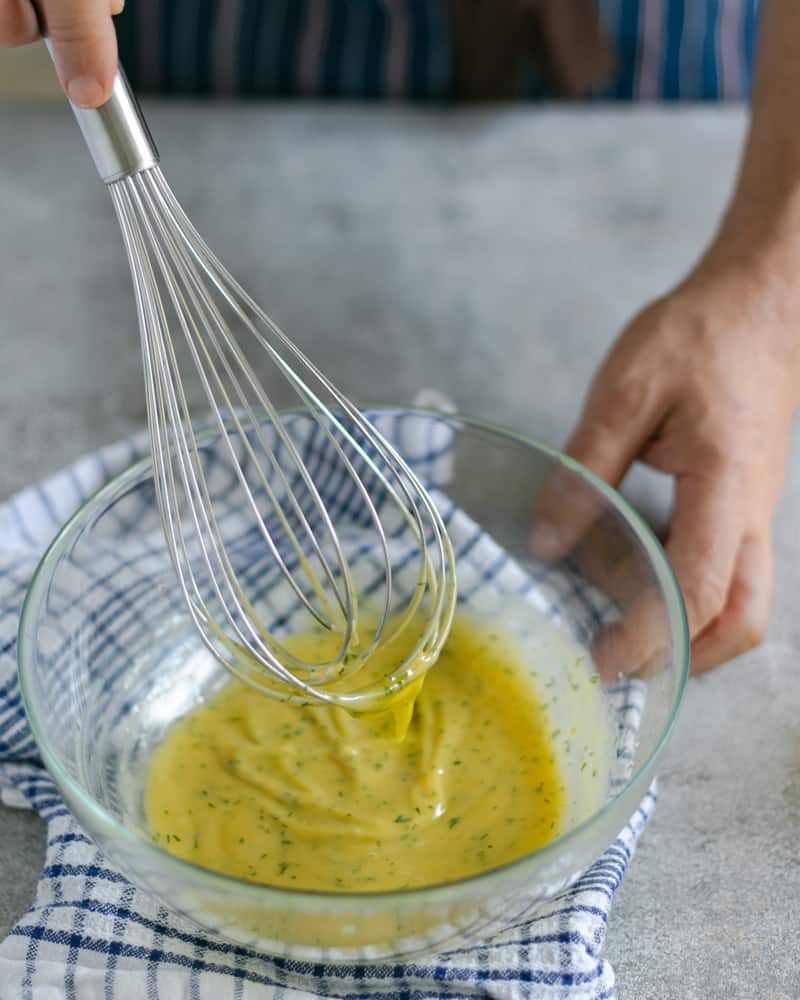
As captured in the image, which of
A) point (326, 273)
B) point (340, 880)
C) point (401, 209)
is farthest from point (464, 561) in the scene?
point (401, 209)

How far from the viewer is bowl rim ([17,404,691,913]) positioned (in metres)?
0.53

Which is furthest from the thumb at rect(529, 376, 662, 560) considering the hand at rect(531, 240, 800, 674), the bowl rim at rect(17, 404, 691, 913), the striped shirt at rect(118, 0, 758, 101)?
the striped shirt at rect(118, 0, 758, 101)

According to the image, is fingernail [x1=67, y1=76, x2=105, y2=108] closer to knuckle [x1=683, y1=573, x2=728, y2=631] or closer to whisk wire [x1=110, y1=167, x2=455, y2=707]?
whisk wire [x1=110, y1=167, x2=455, y2=707]

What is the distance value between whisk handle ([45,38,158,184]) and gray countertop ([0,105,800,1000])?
38 cm

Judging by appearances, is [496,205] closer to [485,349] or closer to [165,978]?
[485,349]

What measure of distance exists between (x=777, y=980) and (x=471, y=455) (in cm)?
36

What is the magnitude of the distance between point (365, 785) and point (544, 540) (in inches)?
8.1

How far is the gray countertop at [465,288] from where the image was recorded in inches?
28.0

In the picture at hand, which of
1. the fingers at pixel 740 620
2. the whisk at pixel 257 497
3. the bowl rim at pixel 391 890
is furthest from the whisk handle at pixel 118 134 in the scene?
the fingers at pixel 740 620

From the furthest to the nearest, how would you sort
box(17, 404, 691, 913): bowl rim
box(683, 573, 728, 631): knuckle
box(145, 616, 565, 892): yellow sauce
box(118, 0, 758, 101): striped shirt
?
box(118, 0, 758, 101): striped shirt → box(683, 573, 728, 631): knuckle → box(145, 616, 565, 892): yellow sauce → box(17, 404, 691, 913): bowl rim

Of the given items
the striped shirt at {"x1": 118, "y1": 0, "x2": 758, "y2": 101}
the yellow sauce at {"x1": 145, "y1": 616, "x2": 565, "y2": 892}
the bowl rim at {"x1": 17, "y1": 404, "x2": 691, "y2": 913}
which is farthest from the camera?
the striped shirt at {"x1": 118, "y1": 0, "x2": 758, "y2": 101}

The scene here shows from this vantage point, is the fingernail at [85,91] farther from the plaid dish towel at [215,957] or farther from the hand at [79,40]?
the plaid dish towel at [215,957]

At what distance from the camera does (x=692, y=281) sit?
0.92m

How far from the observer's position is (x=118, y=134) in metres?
0.57
